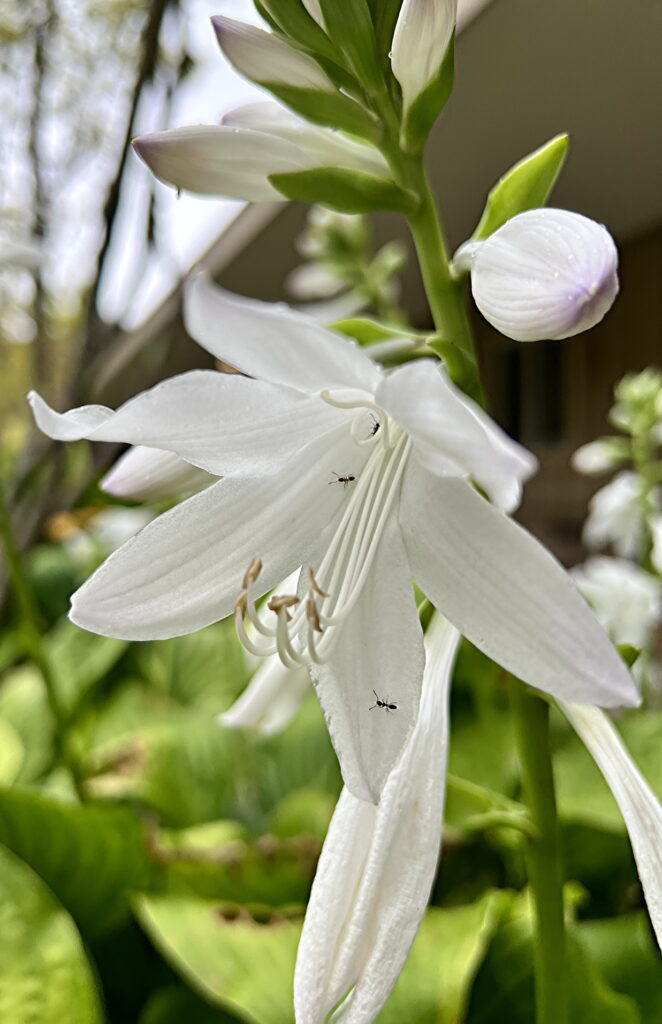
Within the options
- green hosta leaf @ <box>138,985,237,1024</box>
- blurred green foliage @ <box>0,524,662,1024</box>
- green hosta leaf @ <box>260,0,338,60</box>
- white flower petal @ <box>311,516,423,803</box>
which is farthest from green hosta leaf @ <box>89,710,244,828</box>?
green hosta leaf @ <box>260,0,338,60</box>

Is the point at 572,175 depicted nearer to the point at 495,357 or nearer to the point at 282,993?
the point at 282,993

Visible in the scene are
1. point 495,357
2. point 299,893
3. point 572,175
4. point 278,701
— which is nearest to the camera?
point 278,701

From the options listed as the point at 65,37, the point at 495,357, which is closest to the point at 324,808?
the point at 65,37

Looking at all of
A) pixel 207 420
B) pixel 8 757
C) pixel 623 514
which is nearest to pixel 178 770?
pixel 8 757

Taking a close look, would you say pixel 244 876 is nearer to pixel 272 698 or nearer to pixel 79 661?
pixel 272 698

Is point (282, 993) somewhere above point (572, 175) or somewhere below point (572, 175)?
below
